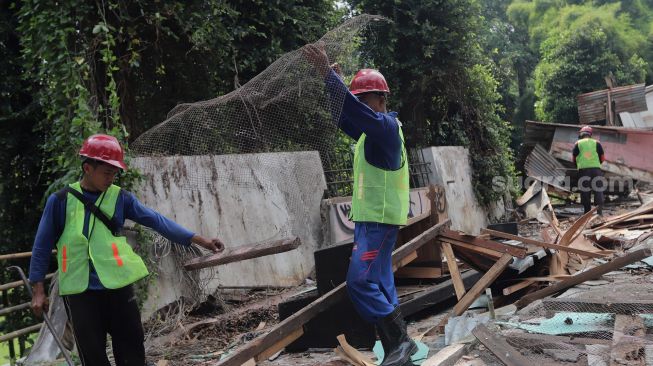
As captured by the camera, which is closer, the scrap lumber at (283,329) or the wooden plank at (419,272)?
the scrap lumber at (283,329)

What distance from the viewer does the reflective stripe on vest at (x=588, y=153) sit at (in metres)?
11.4

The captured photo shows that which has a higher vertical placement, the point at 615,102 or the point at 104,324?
the point at 615,102

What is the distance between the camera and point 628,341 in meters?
3.56

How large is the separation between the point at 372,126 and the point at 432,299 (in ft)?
7.40

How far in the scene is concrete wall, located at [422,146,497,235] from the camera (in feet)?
36.3

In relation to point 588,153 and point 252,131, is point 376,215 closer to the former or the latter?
point 252,131

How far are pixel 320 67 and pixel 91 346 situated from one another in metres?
2.07

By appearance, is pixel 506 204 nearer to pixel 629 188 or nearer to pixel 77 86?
pixel 629 188

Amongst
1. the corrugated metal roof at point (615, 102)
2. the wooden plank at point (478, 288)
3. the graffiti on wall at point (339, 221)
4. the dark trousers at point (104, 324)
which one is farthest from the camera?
the corrugated metal roof at point (615, 102)

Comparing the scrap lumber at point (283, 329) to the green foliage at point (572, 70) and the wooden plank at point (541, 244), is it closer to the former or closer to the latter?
the wooden plank at point (541, 244)

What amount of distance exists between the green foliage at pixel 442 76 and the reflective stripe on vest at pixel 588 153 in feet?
5.44

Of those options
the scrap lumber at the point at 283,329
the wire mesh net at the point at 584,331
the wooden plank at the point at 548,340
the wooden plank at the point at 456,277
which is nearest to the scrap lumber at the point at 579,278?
the wire mesh net at the point at 584,331

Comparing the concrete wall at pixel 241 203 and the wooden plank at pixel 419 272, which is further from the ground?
the concrete wall at pixel 241 203

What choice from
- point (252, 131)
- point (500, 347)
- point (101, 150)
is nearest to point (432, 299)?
point (500, 347)
